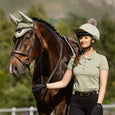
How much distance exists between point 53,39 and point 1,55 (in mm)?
25335

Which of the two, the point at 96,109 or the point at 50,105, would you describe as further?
the point at 50,105

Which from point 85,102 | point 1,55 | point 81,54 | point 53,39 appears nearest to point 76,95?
point 85,102

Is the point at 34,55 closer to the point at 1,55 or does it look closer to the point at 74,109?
the point at 74,109

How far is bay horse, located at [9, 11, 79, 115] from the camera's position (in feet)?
15.4

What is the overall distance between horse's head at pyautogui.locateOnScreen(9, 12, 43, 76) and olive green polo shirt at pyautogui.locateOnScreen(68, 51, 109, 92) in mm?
820

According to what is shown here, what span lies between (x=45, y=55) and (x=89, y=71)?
1.22 metres

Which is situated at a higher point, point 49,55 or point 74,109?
point 49,55

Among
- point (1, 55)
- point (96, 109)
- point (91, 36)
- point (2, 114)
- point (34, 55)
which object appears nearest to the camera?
point (96, 109)

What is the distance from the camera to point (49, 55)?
16.8 ft

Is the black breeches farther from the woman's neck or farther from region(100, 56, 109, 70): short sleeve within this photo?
the woman's neck

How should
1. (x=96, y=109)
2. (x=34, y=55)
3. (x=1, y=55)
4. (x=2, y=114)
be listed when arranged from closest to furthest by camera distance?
1. (x=96, y=109)
2. (x=34, y=55)
3. (x=2, y=114)
4. (x=1, y=55)

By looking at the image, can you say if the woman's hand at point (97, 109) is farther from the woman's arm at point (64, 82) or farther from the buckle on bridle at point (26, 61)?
the buckle on bridle at point (26, 61)

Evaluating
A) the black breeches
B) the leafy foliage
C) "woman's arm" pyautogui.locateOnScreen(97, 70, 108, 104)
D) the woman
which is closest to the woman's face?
the woman

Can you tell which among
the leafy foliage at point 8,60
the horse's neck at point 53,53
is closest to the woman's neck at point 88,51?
the horse's neck at point 53,53
